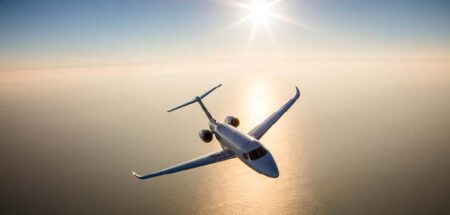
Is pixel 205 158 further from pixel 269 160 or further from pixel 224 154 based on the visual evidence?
pixel 269 160

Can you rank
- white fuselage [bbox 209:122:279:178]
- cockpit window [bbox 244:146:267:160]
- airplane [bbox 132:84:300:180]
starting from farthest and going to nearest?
1. cockpit window [bbox 244:146:267:160]
2. airplane [bbox 132:84:300:180]
3. white fuselage [bbox 209:122:279:178]

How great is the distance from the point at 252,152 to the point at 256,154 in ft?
2.26

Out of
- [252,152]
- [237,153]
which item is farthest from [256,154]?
[237,153]

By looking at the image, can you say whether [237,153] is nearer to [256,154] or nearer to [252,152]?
[252,152]

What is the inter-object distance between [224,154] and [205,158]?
3596 millimetres

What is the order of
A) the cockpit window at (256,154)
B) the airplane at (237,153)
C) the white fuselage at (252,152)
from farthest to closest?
1. the cockpit window at (256,154)
2. the airplane at (237,153)
3. the white fuselage at (252,152)

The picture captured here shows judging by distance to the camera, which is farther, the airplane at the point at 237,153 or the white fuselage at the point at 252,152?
the airplane at the point at 237,153

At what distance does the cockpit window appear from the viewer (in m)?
37.4

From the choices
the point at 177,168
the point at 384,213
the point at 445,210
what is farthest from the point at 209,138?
the point at 445,210

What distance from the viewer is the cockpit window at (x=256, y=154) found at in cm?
3741

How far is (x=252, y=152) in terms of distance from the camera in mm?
37656

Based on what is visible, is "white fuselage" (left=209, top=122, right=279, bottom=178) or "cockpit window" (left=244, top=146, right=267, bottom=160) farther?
"cockpit window" (left=244, top=146, right=267, bottom=160)

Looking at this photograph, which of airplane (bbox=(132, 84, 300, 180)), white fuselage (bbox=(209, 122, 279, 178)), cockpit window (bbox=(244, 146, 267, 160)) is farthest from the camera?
cockpit window (bbox=(244, 146, 267, 160))

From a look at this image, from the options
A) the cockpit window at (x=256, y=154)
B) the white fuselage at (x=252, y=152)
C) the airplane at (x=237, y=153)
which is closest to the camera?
the white fuselage at (x=252, y=152)
